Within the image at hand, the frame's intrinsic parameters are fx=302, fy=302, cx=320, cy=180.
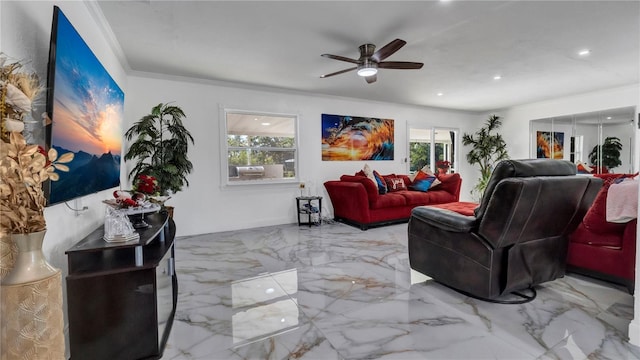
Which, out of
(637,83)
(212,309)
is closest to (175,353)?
(212,309)

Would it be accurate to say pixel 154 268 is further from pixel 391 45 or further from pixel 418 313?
pixel 391 45

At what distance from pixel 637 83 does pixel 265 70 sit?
19.6 feet

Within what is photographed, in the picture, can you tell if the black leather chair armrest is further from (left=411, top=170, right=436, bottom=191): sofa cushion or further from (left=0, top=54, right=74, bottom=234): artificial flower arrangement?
(left=411, top=170, right=436, bottom=191): sofa cushion

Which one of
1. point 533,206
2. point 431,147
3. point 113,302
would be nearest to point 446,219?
point 533,206

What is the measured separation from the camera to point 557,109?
6215 millimetres

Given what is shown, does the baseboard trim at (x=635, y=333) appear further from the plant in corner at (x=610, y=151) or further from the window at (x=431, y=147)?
the plant in corner at (x=610, y=151)

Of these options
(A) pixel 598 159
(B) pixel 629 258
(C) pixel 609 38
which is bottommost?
(B) pixel 629 258

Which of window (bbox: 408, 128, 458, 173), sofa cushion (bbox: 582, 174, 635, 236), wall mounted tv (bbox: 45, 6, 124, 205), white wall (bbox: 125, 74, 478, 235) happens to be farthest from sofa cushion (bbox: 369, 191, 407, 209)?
wall mounted tv (bbox: 45, 6, 124, 205)

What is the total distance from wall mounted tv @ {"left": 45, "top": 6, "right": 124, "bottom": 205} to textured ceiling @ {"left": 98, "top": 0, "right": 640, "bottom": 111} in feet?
2.90

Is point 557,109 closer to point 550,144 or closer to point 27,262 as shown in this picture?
point 550,144

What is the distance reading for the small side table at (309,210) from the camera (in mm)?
5180

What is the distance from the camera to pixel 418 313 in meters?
2.13

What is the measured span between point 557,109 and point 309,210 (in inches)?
218

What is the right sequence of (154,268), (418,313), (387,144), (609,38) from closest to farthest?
(154,268), (418,313), (609,38), (387,144)
